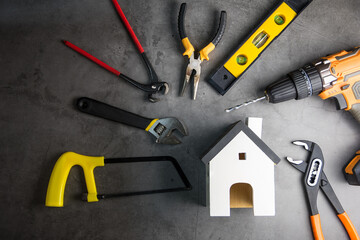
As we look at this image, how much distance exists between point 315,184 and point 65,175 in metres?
1.21

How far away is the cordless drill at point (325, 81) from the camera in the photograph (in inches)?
46.1

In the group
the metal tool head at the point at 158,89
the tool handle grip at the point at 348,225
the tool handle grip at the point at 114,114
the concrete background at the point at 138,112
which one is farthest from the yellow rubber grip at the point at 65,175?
the tool handle grip at the point at 348,225

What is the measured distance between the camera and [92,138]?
1273 mm

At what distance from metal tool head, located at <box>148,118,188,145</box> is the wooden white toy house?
29 cm

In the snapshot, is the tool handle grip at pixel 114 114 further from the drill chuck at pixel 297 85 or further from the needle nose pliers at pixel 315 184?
the needle nose pliers at pixel 315 184

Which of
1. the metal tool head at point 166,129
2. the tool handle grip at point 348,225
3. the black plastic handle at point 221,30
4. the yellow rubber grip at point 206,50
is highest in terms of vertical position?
the black plastic handle at point 221,30

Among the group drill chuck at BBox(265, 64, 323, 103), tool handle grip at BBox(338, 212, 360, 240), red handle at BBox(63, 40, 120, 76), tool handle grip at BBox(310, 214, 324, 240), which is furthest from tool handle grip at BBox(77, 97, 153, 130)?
tool handle grip at BBox(338, 212, 360, 240)

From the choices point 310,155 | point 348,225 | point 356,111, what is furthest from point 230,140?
point 348,225

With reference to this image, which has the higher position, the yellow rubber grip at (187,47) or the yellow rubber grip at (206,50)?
the yellow rubber grip at (206,50)

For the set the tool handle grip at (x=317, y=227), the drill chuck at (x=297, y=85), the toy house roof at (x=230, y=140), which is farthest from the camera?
the tool handle grip at (x=317, y=227)

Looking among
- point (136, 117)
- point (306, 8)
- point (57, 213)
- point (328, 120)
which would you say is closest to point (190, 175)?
point (136, 117)

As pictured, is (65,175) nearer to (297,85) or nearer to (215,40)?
(215,40)

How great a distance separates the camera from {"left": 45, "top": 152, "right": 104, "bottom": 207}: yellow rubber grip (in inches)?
46.8

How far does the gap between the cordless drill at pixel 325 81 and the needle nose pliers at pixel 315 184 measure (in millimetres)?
267
